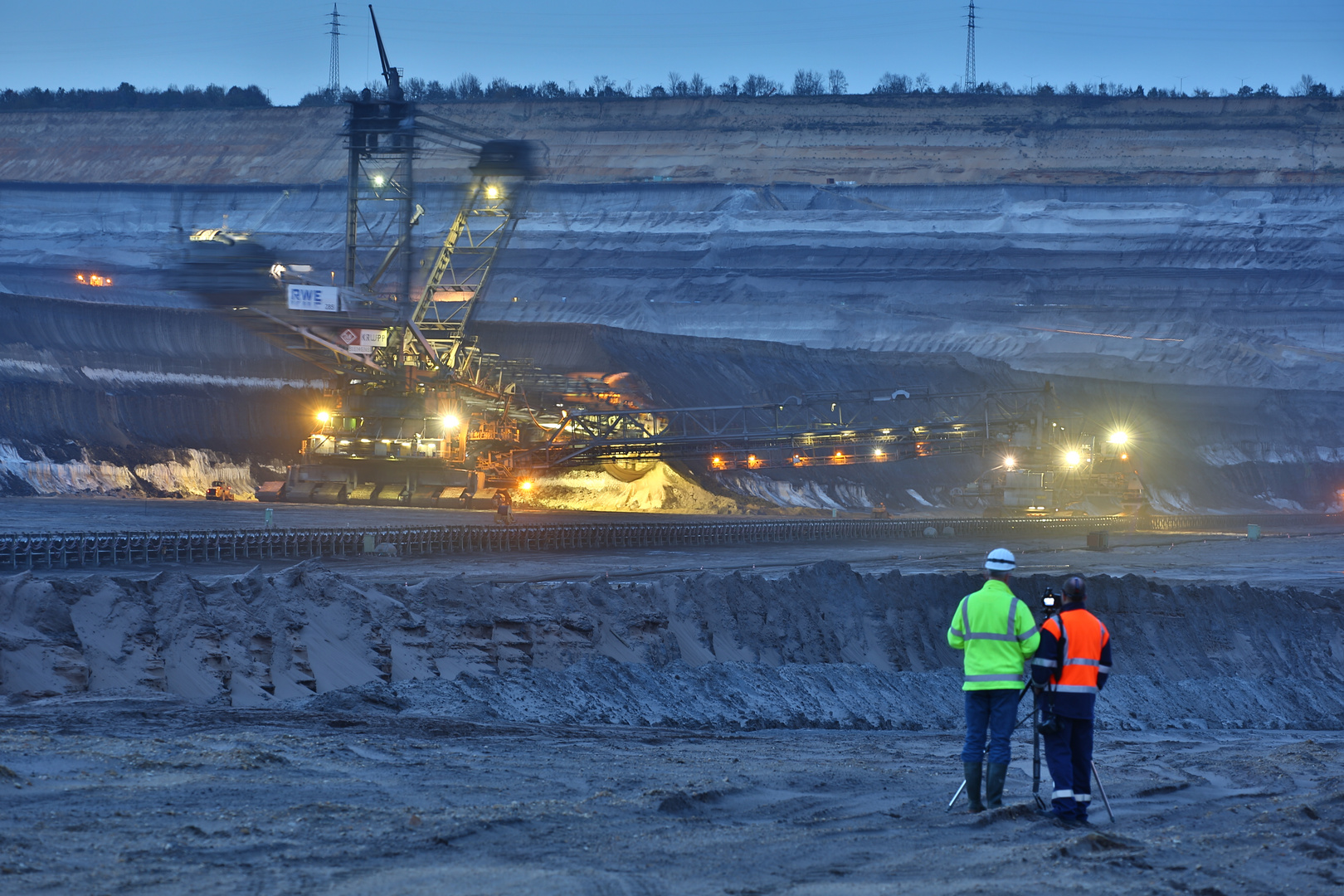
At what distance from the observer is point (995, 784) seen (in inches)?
351

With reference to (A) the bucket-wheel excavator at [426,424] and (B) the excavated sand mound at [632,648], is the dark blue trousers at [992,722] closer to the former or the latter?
(B) the excavated sand mound at [632,648]

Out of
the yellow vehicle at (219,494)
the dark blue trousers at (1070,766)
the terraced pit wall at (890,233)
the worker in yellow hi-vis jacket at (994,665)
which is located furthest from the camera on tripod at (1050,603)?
the terraced pit wall at (890,233)

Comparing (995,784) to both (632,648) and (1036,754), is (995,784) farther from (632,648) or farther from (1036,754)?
(632,648)

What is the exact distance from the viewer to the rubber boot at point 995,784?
8867mm

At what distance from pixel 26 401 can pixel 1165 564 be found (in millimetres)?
45867

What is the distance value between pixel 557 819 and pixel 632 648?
32.0 feet

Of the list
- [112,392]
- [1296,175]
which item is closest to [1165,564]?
[112,392]

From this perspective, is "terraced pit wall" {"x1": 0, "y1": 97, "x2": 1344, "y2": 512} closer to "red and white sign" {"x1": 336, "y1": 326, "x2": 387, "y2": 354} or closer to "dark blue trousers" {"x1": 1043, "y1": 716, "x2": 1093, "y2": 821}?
"red and white sign" {"x1": 336, "y1": 326, "x2": 387, "y2": 354}

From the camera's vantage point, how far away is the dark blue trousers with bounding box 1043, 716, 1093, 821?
337 inches

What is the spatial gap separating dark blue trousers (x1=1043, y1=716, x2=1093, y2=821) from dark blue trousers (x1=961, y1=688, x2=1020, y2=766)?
1.00 feet

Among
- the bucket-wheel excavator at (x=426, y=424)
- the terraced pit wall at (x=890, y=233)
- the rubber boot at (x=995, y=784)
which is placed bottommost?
the rubber boot at (x=995, y=784)

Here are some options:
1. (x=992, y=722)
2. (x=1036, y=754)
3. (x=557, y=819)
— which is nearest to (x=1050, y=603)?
(x=992, y=722)

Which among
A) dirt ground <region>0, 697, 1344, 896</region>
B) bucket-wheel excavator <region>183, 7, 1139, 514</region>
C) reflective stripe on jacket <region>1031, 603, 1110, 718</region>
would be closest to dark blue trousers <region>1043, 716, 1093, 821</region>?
reflective stripe on jacket <region>1031, 603, 1110, 718</region>

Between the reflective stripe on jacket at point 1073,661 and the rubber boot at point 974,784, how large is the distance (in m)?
0.74
